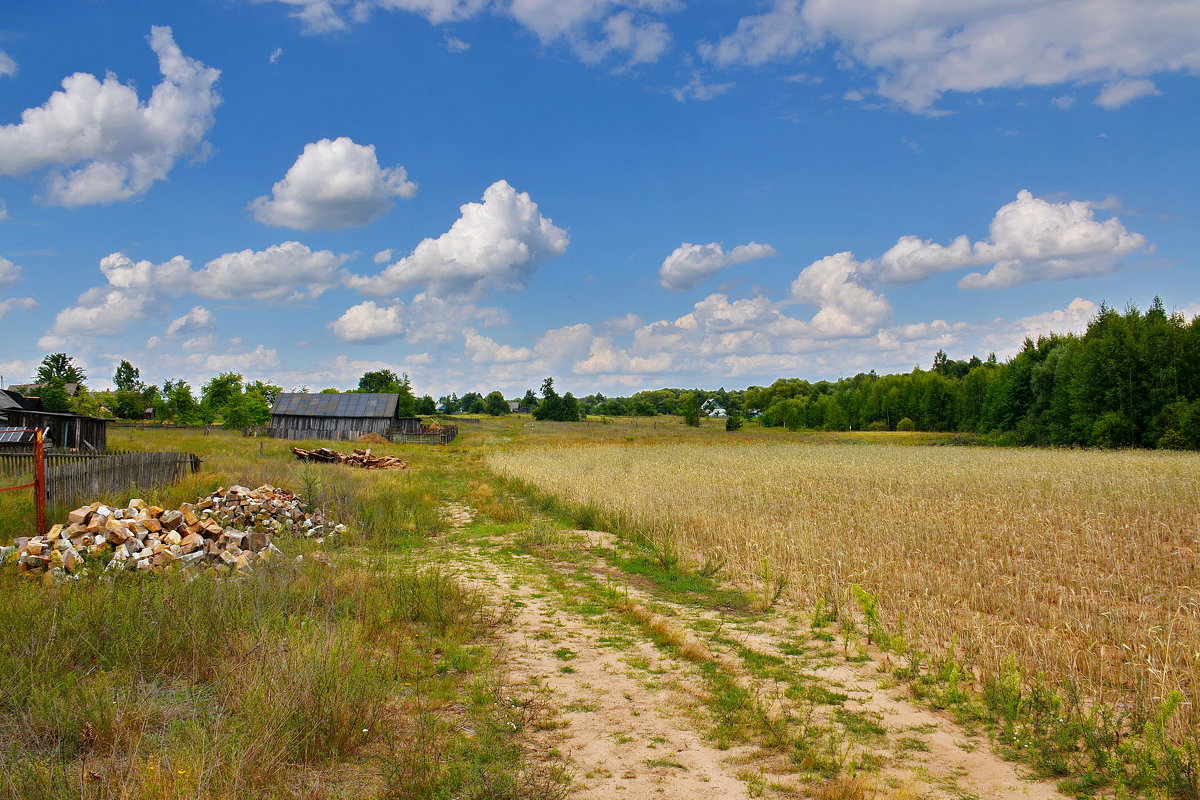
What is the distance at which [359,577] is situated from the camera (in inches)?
336

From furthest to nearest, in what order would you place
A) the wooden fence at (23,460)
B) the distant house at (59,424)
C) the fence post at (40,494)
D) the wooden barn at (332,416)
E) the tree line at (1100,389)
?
1. the wooden barn at (332,416)
2. the tree line at (1100,389)
3. the distant house at (59,424)
4. the wooden fence at (23,460)
5. the fence post at (40,494)

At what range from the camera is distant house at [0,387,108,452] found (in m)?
24.7

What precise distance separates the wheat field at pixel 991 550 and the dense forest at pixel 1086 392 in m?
30.4

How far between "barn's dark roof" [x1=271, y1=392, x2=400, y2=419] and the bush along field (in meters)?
49.7

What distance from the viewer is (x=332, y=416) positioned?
59688 mm

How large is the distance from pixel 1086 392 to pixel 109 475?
195 feet

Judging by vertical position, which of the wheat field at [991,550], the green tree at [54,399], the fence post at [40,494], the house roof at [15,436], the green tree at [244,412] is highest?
the green tree at [54,399]

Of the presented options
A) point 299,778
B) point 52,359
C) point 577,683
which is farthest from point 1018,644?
point 52,359

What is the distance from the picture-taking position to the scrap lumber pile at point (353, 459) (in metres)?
31.0

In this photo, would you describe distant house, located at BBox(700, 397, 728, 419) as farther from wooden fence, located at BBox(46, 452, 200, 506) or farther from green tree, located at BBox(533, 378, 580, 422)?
wooden fence, located at BBox(46, 452, 200, 506)

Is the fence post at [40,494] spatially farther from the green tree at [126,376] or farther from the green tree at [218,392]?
the green tree at [126,376]

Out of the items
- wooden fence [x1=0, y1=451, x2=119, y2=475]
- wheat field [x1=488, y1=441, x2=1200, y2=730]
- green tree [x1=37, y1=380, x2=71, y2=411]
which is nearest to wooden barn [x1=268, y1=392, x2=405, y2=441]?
green tree [x1=37, y1=380, x2=71, y2=411]

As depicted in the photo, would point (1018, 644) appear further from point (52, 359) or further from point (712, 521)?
point (52, 359)

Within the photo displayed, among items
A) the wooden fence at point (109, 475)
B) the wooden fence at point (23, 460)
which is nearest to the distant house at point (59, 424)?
the wooden fence at point (23, 460)
